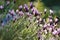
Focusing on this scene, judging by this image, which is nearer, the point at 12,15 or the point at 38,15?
the point at 12,15

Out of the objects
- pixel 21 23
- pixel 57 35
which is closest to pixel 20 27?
pixel 21 23

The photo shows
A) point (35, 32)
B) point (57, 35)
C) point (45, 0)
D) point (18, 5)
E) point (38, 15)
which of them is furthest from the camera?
point (45, 0)

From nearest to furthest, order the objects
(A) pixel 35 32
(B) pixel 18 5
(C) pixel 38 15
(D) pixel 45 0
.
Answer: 1. (A) pixel 35 32
2. (C) pixel 38 15
3. (B) pixel 18 5
4. (D) pixel 45 0

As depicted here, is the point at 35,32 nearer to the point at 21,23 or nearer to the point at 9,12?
the point at 21,23

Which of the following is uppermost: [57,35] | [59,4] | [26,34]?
[26,34]

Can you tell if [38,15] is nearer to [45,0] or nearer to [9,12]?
[9,12]

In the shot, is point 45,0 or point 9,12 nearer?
point 9,12

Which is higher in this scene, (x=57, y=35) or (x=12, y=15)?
(x=12, y=15)

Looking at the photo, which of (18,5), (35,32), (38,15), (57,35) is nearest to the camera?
(35,32)

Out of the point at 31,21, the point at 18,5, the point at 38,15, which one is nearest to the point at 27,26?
the point at 31,21
